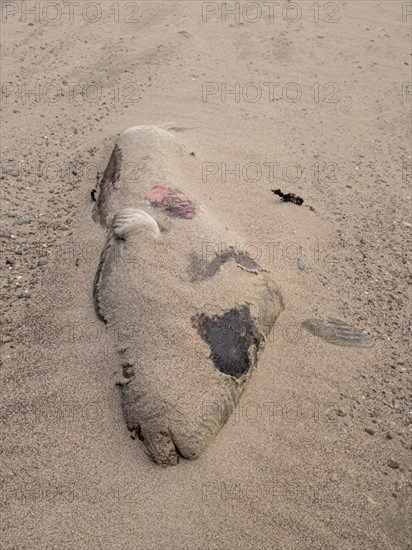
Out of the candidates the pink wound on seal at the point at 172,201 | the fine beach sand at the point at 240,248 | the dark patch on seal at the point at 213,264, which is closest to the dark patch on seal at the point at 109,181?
the fine beach sand at the point at 240,248

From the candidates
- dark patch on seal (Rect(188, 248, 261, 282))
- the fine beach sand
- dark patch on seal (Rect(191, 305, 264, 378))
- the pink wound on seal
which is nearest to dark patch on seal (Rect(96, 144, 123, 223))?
the fine beach sand

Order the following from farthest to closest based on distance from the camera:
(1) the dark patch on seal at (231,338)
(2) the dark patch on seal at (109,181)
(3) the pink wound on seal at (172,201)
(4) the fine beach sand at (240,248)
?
(2) the dark patch on seal at (109,181) < (3) the pink wound on seal at (172,201) < (1) the dark patch on seal at (231,338) < (4) the fine beach sand at (240,248)

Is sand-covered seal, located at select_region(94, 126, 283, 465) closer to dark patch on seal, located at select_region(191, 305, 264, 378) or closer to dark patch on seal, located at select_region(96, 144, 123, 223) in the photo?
dark patch on seal, located at select_region(191, 305, 264, 378)

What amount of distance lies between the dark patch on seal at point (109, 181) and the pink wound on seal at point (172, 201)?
0.37m

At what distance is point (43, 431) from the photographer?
2.45m

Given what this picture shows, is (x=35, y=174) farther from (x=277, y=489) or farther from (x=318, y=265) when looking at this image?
(x=277, y=489)

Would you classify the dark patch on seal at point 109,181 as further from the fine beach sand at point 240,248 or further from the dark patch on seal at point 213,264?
the dark patch on seal at point 213,264

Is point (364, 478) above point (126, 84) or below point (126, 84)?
below

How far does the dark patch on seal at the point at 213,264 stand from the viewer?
2658 millimetres

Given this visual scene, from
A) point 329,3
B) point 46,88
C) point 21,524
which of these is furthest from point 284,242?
point 329,3

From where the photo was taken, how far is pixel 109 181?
3.43 m

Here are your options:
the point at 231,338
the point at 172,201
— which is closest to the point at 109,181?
the point at 172,201

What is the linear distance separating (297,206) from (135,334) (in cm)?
189

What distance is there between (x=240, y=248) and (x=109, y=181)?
107cm
